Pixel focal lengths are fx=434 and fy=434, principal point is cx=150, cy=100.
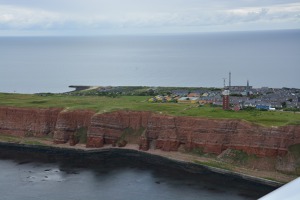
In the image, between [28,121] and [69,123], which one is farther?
[28,121]

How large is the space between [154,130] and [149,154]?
4902 millimetres

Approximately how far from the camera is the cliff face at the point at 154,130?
54.4 meters

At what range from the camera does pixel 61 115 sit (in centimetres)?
6994

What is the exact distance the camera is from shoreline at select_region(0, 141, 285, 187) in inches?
1977

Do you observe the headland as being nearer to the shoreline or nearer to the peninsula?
the peninsula

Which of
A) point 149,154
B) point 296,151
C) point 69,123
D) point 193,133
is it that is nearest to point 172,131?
point 193,133

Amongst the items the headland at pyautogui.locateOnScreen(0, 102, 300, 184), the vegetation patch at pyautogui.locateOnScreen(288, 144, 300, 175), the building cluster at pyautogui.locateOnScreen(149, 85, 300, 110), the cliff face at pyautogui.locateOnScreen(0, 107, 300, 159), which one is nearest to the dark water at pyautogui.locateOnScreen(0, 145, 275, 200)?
the headland at pyautogui.locateOnScreen(0, 102, 300, 184)

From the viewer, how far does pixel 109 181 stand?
165 ft

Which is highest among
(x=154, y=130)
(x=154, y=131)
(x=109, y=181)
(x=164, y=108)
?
(x=164, y=108)

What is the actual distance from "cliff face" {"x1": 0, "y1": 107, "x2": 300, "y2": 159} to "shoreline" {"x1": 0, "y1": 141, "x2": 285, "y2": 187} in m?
1.50

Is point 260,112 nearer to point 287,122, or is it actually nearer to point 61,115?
point 287,122

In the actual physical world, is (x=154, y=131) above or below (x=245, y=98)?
below

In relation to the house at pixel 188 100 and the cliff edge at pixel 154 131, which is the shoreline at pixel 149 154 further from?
the house at pixel 188 100

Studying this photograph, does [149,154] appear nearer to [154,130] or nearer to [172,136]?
[172,136]
